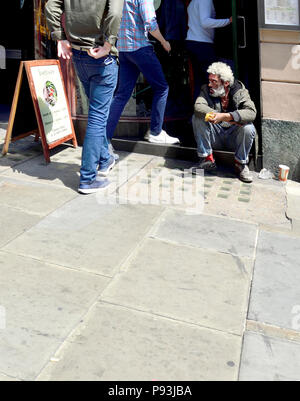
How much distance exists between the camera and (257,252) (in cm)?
360

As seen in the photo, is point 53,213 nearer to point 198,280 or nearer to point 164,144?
point 198,280

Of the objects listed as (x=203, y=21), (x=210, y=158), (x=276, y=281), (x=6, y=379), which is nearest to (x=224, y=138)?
(x=210, y=158)

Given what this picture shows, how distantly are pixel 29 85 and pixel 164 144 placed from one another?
1653mm

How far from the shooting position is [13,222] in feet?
12.3

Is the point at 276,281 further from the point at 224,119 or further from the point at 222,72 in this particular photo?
the point at 222,72

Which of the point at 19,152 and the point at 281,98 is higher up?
the point at 281,98

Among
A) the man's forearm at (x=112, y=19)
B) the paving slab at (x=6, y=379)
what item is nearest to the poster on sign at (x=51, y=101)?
the man's forearm at (x=112, y=19)

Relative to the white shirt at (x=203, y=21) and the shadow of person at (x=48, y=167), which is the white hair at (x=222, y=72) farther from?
the shadow of person at (x=48, y=167)

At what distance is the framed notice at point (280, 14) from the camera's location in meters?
4.86

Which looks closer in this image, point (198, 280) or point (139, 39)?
point (198, 280)

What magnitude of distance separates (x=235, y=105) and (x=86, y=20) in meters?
1.85

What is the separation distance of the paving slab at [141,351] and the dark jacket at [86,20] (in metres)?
2.32

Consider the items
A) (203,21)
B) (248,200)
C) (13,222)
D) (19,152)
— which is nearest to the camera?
(13,222)
